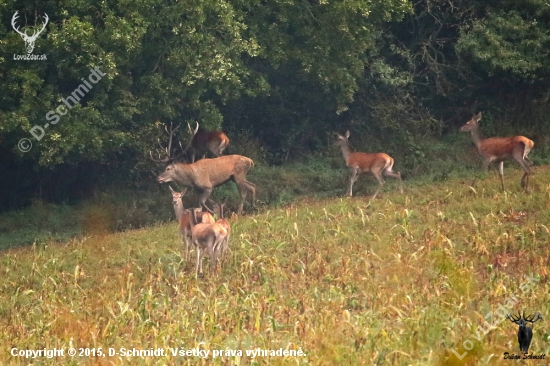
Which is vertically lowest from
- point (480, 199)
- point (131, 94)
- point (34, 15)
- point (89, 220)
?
point (89, 220)

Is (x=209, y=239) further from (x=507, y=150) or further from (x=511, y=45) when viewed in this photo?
(x=511, y=45)

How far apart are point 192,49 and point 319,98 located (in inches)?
167

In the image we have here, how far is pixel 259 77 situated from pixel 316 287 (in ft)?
33.7

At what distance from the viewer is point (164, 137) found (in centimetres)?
2059

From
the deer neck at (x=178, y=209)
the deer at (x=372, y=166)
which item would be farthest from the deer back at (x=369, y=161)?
the deer neck at (x=178, y=209)

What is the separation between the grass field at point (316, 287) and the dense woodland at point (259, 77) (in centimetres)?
315

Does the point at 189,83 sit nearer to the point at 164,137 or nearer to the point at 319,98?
the point at 164,137

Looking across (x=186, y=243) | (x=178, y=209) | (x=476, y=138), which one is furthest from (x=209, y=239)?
(x=476, y=138)

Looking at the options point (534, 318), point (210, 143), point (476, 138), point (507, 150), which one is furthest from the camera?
point (210, 143)

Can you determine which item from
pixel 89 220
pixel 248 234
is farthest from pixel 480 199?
pixel 89 220

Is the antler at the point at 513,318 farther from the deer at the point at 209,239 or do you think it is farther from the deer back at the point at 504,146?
the deer back at the point at 504,146

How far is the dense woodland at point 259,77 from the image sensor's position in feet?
59.6

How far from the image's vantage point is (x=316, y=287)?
38.7 ft

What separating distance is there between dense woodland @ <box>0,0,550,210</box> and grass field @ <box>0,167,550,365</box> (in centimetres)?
315
